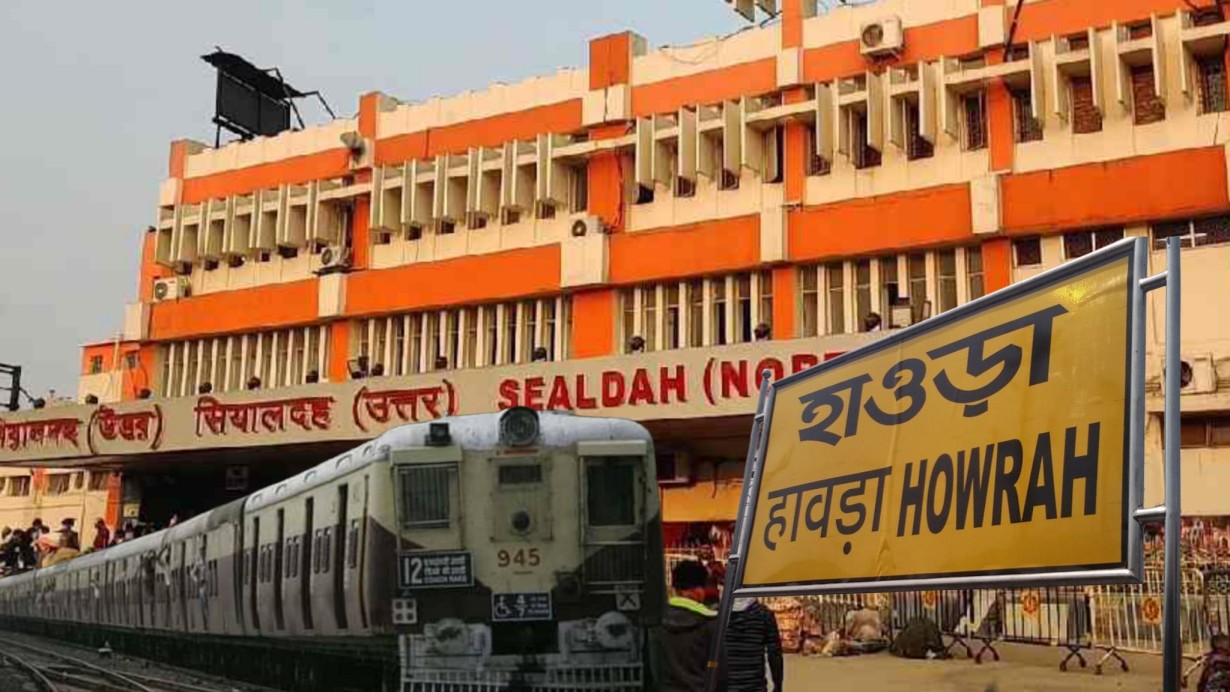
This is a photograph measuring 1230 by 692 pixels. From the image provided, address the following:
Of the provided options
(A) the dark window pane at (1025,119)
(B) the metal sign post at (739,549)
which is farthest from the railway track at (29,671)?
(A) the dark window pane at (1025,119)

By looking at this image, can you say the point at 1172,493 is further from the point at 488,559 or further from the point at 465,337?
the point at 465,337

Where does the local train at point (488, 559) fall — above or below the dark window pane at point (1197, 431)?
below

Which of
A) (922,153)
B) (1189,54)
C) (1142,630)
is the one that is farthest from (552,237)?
(1142,630)

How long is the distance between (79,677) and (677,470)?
13003mm

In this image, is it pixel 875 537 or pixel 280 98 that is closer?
pixel 875 537

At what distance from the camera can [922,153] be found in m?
22.7

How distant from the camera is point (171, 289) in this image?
32.8 metres

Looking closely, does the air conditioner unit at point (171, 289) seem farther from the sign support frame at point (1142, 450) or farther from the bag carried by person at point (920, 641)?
the sign support frame at point (1142, 450)

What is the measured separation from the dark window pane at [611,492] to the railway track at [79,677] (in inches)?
193

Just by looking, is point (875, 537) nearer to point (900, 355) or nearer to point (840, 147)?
point (900, 355)

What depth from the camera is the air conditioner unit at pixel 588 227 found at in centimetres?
2559

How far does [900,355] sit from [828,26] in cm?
2070

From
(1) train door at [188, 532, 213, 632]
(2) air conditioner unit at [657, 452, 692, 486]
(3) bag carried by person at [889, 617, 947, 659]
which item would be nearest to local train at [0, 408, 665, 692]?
(1) train door at [188, 532, 213, 632]

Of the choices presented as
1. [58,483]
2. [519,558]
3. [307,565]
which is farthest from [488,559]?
[58,483]
